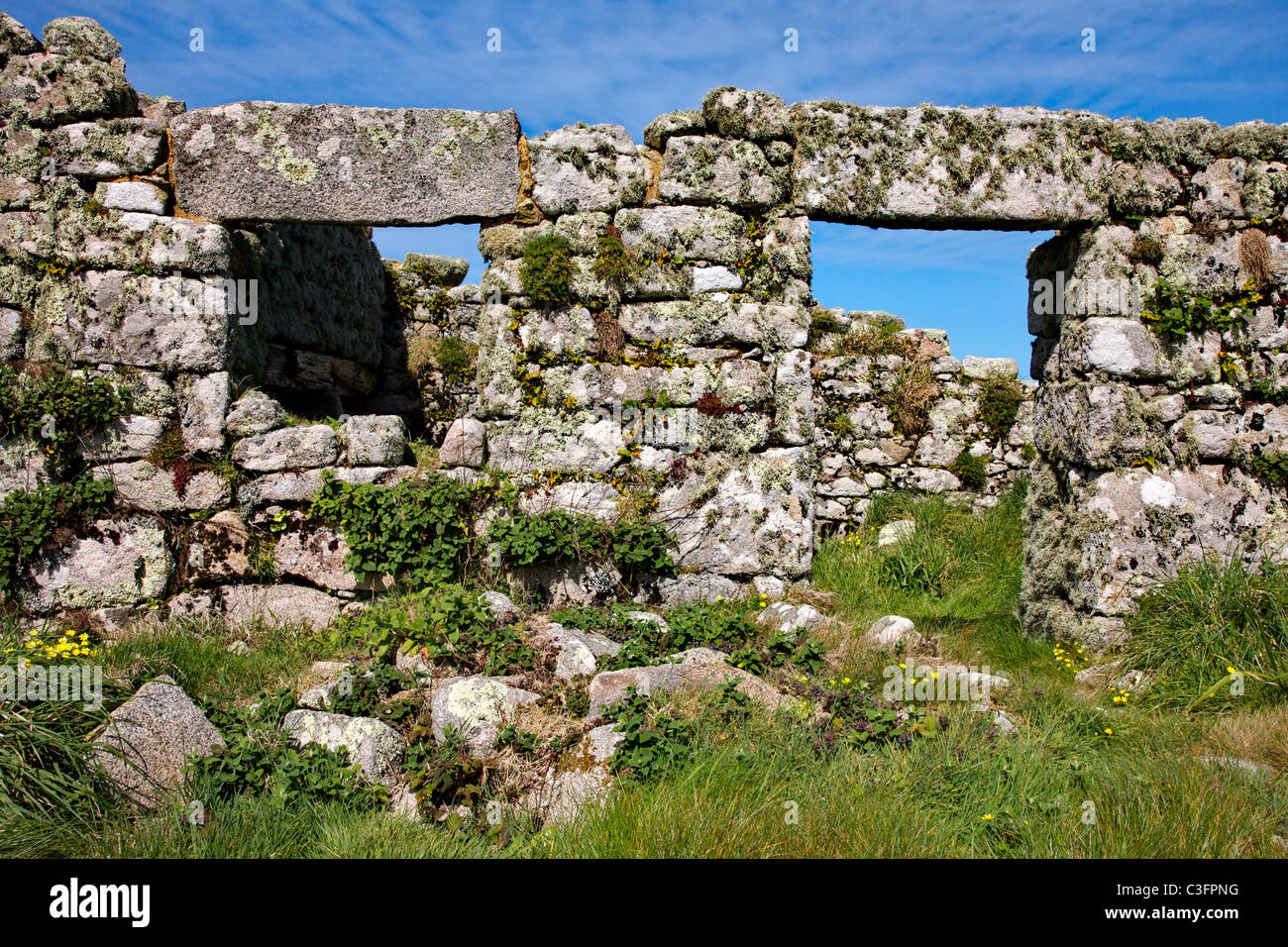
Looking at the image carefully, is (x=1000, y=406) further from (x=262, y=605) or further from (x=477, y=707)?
(x=262, y=605)

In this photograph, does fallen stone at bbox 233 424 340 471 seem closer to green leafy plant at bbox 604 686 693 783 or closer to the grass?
the grass

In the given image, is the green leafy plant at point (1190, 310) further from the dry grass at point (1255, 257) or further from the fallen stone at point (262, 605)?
the fallen stone at point (262, 605)

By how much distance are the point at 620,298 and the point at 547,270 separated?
524 millimetres

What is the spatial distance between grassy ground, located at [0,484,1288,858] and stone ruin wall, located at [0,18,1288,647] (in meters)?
0.91

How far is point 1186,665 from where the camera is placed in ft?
14.7

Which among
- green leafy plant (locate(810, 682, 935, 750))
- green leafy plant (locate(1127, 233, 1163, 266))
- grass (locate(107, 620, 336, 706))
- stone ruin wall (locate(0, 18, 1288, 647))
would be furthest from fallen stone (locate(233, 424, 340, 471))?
green leafy plant (locate(1127, 233, 1163, 266))

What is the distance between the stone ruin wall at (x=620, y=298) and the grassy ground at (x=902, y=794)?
91cm

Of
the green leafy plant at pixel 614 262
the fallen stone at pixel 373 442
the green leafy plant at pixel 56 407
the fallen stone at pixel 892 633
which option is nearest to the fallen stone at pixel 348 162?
the green leafy plant at pixel 614 262

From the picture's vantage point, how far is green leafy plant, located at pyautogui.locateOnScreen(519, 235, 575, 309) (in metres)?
5.28

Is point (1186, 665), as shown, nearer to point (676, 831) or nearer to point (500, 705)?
→ point (676, 831)

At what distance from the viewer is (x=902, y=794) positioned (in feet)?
10.6

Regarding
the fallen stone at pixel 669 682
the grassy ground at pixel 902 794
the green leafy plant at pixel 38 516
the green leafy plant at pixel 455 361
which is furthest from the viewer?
the green leafy plant at pixel 455 361

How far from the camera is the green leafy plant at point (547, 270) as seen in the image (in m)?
5.28
